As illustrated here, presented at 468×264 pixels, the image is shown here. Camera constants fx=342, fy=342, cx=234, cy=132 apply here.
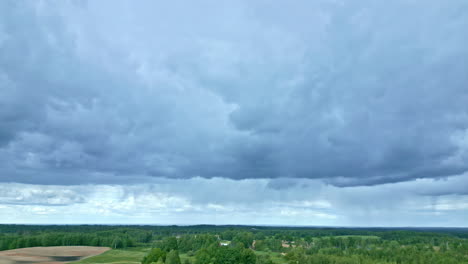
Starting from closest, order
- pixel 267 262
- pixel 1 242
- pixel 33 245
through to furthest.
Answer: pixel 267 262 → pixel 1 242 → pixel 33 245

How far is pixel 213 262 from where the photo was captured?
308 ft

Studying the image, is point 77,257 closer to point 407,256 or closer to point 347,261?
point 347,261

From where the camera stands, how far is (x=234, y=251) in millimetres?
99062

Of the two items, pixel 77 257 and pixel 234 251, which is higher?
pixel 234 251

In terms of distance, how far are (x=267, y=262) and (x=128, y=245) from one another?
120 metres

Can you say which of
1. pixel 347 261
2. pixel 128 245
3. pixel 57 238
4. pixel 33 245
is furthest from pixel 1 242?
pixel 347 261

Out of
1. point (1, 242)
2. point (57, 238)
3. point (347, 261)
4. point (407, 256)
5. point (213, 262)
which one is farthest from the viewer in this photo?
point (57, 238)

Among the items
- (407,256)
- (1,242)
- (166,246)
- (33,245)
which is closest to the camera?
(407,256)

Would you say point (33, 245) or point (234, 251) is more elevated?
point (234, 251)

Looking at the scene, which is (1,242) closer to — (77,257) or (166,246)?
(77,257)

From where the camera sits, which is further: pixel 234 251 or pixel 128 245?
pixel 128 245

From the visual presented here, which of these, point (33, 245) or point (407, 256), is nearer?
point (407, 256)

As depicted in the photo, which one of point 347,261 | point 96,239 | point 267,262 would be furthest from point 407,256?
point 96,239

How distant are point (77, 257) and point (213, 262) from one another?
71.7 meters
